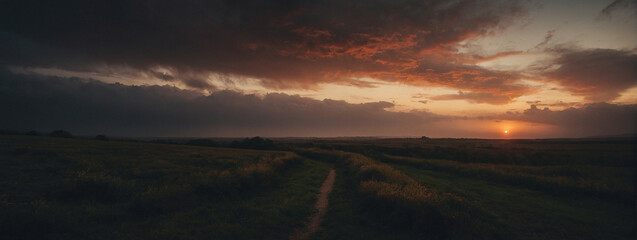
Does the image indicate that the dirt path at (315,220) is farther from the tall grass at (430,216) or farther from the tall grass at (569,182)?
the tall grass at (569,182)

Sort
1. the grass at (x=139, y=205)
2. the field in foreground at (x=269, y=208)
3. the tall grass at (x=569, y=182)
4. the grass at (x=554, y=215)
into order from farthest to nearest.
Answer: the tall grass at (x=569, y=182) < the grass at (x=554, y=215) < the field in foreground at (x=269, y=208) < the grass at (x=139, y=205)

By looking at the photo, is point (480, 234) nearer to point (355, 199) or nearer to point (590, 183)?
point (355, 199)

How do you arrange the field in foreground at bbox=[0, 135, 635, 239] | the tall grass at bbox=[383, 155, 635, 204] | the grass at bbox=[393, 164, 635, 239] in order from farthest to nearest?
1. the tall grass at bbox=[383, 155, 635, 204]
2. the grass at bbox=[393, 164, 635, 239]
3. the field in foreground at bbox=[0, 135, 635, 239]

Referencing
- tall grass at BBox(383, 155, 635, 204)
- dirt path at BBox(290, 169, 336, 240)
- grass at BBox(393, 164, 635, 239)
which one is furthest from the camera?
tall grass at BBox(383, 155, 635, 204)

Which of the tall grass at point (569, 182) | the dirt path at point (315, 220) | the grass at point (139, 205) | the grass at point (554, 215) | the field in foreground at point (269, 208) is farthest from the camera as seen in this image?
the tall grass at point (569, 182)

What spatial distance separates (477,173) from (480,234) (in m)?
21.0

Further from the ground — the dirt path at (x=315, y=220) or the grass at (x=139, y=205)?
the grass at (x=139, y=205)

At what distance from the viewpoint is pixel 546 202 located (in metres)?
16.7

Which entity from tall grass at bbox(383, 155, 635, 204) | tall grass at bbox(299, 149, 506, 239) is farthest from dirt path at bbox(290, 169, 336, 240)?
tall grass at bbox(383, 155, 635, 204)

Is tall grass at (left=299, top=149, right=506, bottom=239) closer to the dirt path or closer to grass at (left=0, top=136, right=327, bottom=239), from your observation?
the dirt path

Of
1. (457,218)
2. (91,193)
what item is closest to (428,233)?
(457,218)

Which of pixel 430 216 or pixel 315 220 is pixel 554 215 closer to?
pixel 430 216

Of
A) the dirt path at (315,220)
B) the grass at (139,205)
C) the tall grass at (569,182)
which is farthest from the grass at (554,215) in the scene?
the grass at (139,205)

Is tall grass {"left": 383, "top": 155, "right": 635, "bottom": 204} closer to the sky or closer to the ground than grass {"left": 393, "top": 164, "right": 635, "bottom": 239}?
closer to the sky
